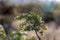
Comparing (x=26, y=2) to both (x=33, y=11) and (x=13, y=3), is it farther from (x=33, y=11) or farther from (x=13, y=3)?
(x=33, y=11)

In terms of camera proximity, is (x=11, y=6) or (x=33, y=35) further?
(x=11, y=6)

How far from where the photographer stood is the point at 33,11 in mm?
489

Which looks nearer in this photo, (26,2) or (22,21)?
(22,21)

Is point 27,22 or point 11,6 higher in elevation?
point 27,22

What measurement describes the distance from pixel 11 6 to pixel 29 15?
8.55 feet

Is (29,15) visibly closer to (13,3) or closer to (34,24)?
(34,24)

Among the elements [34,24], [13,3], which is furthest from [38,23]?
[13,3]

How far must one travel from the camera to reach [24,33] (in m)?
0.49

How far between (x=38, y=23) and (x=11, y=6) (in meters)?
2.61

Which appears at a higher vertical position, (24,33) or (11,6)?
(24,33)

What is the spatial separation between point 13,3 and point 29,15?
8.12 ft

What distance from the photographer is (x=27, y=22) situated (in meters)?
0.48

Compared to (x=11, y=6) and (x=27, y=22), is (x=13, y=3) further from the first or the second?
(x=27, y=22)

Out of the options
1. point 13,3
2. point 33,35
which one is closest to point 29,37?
point 33,35
